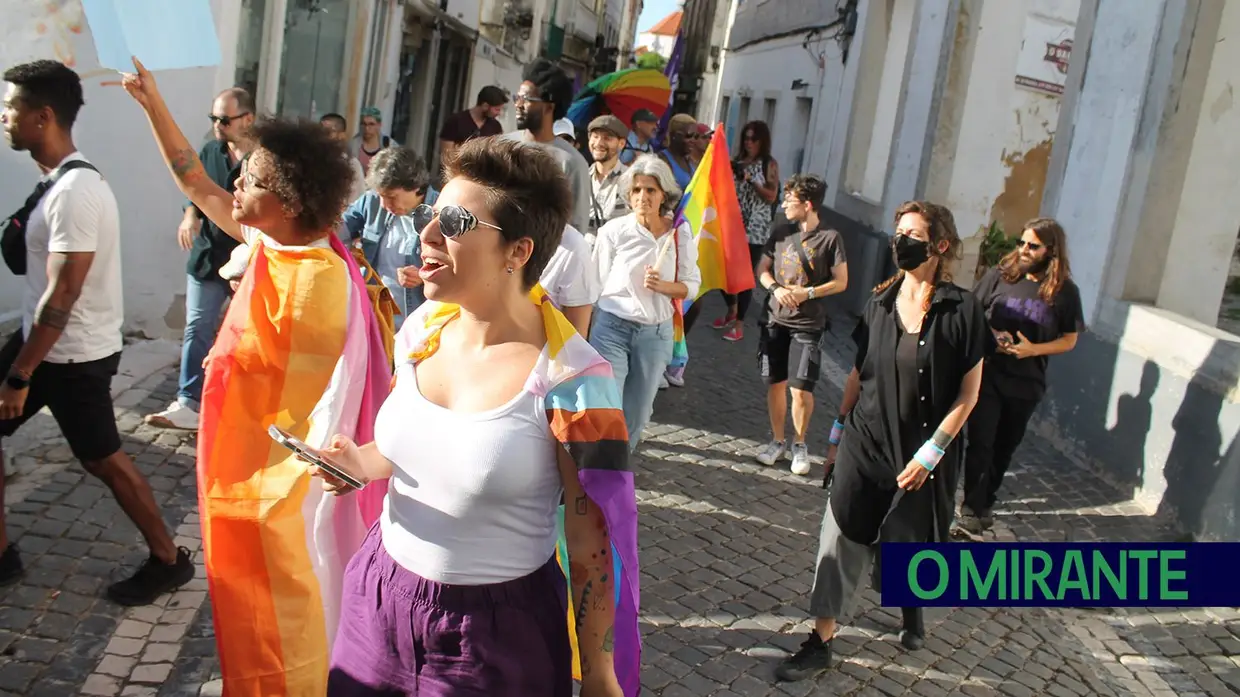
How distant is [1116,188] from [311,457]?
7.22 metres

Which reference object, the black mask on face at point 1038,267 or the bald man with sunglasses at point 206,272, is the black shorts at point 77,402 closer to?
the bald man with sunglasses at point 206,272

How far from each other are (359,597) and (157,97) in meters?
2.03

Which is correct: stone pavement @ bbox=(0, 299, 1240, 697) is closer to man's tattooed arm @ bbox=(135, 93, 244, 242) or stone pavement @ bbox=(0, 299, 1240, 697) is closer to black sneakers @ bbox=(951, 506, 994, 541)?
black sneakers @ bbox=(951, 506, 994, 541)

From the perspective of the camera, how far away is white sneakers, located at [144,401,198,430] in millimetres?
6255

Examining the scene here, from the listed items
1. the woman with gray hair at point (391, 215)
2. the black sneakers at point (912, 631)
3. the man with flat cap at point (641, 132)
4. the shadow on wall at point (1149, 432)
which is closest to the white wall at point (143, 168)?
the woman with gray hair at point (391, 215)

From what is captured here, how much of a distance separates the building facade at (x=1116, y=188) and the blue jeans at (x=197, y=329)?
5574mm

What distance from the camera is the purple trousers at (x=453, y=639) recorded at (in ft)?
8.16

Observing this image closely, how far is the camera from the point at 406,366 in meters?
2.74

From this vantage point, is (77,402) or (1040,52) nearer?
(77,402)

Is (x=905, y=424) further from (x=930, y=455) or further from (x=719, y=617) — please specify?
(x=719, y=617)

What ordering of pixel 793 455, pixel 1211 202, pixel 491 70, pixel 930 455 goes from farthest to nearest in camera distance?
pixel 491 70
pixel 1211 202
pixel 793 455
pixel 930 455

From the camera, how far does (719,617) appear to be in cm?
494

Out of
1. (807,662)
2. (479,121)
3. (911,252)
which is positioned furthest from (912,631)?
(479,121)

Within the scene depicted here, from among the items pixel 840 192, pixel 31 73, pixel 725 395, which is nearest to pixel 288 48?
pixel 725 395
